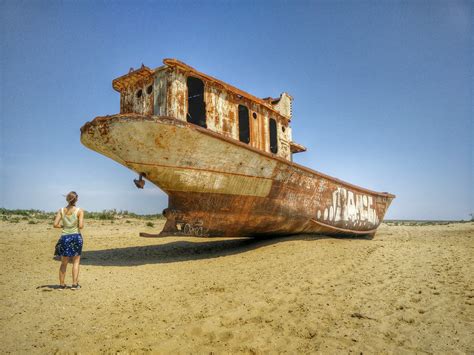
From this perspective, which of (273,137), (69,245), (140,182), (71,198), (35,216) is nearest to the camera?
(69,245)

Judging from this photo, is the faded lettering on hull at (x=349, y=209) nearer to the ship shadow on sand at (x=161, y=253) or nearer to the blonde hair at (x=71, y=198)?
the ship shadow on sand at (x=161, y=253)

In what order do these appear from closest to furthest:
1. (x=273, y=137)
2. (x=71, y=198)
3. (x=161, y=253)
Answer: (x=71, y=198), (x=161, y=253), (x=273, y=137)

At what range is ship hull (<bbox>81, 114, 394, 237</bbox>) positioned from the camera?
16.6 feet

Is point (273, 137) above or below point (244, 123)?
below

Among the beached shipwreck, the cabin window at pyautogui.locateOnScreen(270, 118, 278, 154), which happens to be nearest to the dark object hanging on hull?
the beached shipwreck

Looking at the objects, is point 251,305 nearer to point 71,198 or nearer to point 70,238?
point 70,238

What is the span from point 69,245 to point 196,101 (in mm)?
4299

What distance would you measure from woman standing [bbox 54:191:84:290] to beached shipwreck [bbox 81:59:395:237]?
1.54 m

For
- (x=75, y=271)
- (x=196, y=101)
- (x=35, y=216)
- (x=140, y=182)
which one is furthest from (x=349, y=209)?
(x=35, y=216)

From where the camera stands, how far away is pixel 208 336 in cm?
241

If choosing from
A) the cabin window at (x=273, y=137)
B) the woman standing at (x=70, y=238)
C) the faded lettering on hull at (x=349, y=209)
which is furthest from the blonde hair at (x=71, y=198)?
the faded lettering on hull at (x=349, y=209)

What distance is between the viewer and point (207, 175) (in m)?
5.58

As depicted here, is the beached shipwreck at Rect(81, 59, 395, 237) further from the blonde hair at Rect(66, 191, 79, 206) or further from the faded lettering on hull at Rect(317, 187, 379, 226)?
the blonde hair at Rect(66, 191, 79, 206)

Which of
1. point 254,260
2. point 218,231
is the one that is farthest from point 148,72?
point 254,260
